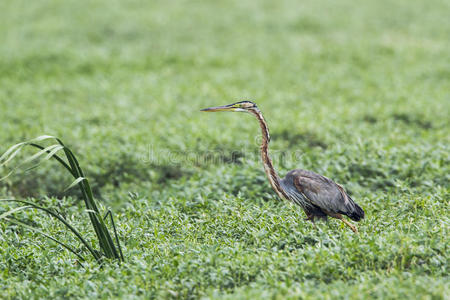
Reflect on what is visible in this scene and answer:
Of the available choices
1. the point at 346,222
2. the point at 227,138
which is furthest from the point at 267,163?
the point at 227,138

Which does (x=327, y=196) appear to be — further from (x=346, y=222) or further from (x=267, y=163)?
(x=267, y=163)

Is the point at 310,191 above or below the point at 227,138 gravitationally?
above

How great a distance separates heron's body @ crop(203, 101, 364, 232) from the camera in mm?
4527

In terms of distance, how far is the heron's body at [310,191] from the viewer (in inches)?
178

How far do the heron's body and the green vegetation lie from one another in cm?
17

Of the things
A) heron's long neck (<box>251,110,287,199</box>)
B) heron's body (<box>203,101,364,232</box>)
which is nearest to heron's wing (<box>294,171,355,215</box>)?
heron's body (<box>203,101,364,232</box>)

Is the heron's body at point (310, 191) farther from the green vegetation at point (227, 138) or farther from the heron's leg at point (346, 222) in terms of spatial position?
the green vegetation at point (227, 138)

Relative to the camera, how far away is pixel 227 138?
7656 millimetres

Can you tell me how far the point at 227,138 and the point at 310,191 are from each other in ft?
10.5

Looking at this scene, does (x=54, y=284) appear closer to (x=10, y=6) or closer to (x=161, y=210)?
(x=161, y=210)

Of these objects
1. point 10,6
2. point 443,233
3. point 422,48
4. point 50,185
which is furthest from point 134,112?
point 10,6

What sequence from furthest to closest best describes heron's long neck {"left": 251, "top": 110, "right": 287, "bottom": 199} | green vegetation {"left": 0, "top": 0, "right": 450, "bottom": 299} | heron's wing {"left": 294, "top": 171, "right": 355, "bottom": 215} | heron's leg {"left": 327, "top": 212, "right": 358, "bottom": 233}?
heron's long neck {"left": 251, "top": 110, "right": 287, "bottom": 199}, heron's wing {"left": 294, "top": 171, "right": 355, "bottom": 215}, heron's leg {"left": 327, "top": 212, "right": 358, "bottom": 233}, green vegetation {"left": 0, "top": 0, "right": 450, "bottom": 299}

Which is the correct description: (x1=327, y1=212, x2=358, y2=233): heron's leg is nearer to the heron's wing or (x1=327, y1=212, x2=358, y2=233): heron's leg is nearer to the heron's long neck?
the heron's wing

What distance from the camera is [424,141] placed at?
713 cm
